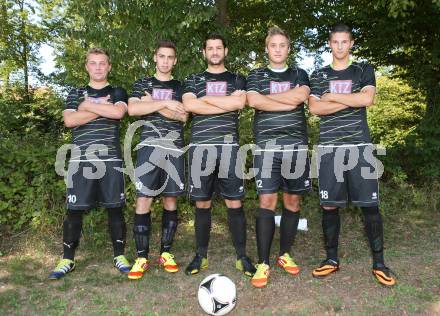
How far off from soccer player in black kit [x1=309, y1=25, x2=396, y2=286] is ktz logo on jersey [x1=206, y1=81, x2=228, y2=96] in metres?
0.96

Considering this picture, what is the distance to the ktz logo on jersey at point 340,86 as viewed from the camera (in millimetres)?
4340

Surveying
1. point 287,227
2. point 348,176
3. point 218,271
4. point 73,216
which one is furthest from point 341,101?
point 73,216

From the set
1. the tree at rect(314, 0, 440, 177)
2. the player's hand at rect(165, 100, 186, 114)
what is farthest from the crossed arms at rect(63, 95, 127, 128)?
the tree at rect(314, 0, 440, 177)

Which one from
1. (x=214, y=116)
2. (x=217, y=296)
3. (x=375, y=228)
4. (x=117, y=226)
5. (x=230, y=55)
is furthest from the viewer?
(x=230, y=55)

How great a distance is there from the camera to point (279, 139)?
14.6 feet

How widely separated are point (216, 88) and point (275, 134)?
2.73 feet

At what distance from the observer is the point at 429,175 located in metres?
7.72

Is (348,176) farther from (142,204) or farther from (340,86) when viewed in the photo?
(142,204)

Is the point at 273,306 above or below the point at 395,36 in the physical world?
below

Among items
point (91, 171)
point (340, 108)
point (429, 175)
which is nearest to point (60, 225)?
point (91, 171)

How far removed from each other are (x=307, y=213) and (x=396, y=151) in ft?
8.49

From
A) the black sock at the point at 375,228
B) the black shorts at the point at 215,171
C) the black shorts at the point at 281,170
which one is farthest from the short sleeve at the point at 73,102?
the black sock at the point at 375,228

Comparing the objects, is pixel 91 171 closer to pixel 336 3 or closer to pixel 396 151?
pixel 396 151

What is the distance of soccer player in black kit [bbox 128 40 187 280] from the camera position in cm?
462
